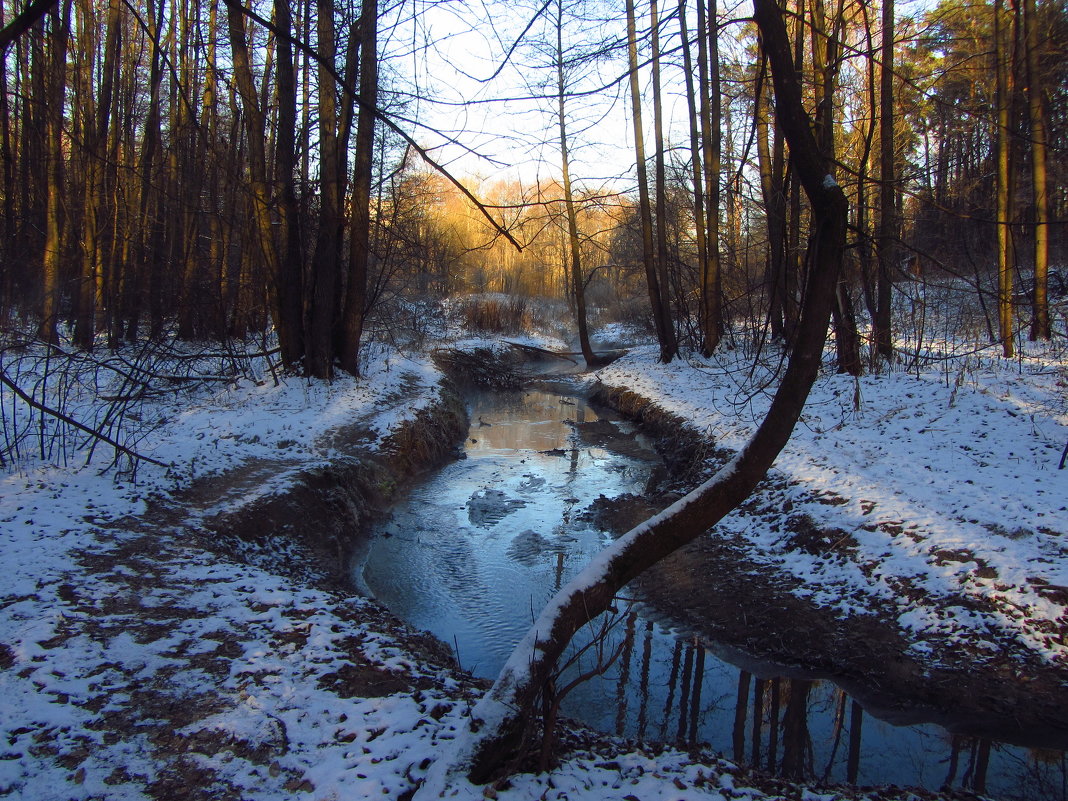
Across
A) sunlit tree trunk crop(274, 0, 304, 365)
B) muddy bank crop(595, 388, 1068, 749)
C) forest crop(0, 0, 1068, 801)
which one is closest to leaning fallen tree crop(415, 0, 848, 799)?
forest crop(0, 0, 1068, 801)

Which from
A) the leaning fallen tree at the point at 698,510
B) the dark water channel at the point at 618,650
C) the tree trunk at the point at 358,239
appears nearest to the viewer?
the leaning fallen tree at the point at 698,510

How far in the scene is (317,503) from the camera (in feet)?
24.9

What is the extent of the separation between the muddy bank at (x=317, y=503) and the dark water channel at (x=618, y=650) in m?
0.36

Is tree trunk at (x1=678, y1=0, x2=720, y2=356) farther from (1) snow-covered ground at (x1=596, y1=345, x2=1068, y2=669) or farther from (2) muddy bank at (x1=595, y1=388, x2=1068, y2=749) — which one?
(2) muddy bank at (x1=595, y1=388, x2=1068, y2=749)

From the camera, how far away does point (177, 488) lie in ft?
22.5

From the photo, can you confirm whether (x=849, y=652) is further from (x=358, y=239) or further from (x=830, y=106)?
(x=358, y=239)

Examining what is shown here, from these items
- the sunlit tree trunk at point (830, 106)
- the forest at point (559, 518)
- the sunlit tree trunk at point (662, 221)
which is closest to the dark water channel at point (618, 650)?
the forest at point (559, 518)

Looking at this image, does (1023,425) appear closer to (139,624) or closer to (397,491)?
(397,491)

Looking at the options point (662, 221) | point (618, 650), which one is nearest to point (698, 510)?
point (618, 650)

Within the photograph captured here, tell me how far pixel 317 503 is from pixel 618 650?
573cm

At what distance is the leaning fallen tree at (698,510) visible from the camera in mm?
2713

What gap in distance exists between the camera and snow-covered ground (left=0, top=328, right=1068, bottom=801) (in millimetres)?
3000

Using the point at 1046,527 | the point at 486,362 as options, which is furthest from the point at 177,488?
the point at 486,362

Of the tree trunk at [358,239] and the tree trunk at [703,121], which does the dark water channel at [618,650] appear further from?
the tree trunk at [358,239]
